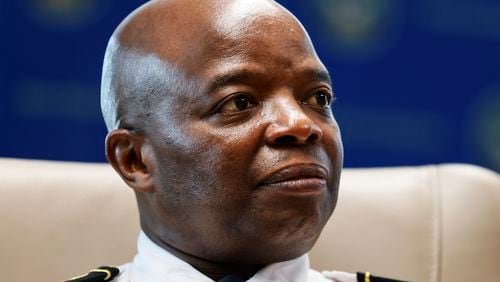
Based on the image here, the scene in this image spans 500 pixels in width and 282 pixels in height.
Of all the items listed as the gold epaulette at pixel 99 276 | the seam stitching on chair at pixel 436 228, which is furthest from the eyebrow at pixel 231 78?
the seam stitching on chair at pixel 436 228

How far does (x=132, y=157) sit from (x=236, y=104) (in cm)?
22

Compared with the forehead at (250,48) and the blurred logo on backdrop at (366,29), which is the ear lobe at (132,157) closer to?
the forehead at (250,48)

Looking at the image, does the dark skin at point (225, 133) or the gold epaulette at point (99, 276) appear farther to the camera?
the gold epaulette at point (99, 276)

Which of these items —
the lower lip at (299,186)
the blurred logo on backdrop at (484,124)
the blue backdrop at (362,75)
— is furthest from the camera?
the blurred logo on backdrop at (484,124)

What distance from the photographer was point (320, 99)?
4.02ft

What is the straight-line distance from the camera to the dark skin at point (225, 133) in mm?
1088

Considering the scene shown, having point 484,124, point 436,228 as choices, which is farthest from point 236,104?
point 484,124

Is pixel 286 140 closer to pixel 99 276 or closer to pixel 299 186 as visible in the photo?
pixel 299 186

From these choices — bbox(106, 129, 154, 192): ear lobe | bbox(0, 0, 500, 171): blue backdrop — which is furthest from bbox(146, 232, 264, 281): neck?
bbox(0, 0, 500, 171): blue backdrop

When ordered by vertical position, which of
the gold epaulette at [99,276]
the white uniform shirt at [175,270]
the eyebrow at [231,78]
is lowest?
the gold epaulette at [99,276]

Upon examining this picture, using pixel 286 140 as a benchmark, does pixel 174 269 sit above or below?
below

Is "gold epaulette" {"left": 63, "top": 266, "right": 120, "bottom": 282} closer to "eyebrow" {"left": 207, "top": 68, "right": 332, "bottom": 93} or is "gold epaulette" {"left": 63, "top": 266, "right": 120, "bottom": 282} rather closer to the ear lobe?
the ear lobe

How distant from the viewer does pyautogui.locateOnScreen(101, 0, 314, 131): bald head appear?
1.16 meters

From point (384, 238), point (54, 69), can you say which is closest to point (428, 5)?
point (384, 238)
